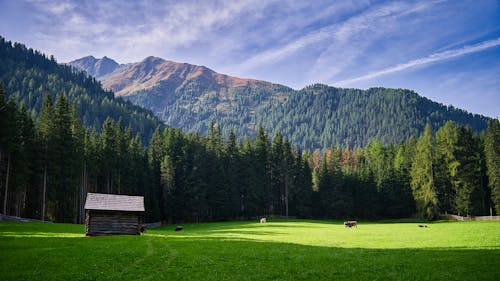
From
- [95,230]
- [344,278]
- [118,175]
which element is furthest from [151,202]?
[344,278]

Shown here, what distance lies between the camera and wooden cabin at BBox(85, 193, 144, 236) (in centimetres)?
4138

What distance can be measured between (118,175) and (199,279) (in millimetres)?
63137

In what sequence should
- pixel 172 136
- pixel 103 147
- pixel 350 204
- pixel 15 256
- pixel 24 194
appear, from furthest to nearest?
1. pixel 350 204
2. pixel 172 136
3. pixel 103 147
4. pixel 24 194
5. pixel 15 256

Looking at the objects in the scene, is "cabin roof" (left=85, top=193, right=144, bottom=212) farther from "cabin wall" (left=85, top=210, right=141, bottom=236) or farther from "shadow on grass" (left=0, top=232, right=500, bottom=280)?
"shadow on grass" (left=0, top=232, right=500, bottom=280)

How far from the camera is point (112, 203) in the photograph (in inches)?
1709

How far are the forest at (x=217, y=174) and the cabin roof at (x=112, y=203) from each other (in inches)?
634

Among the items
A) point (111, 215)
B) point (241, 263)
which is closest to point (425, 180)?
point (111, 215)

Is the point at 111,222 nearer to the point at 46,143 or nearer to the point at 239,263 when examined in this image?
the point at 46,143

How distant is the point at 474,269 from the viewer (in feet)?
59.1

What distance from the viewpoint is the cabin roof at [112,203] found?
1655 inches

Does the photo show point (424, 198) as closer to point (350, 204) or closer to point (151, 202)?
point (350, 204)

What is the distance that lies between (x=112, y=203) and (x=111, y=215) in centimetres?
146

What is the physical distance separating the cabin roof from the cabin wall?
58cm

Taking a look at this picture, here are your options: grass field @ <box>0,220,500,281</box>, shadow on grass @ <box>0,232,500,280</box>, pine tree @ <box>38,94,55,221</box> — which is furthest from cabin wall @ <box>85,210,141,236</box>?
pine tree @ <box>38,94,55,221</box>
